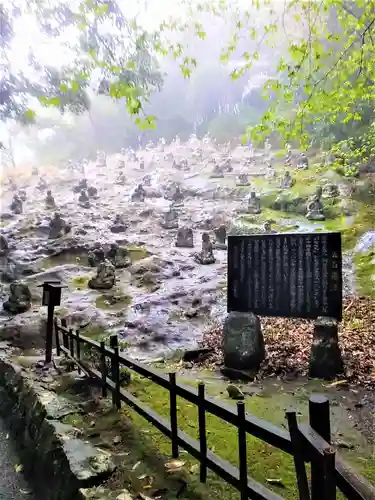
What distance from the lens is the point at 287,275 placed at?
24.1ft

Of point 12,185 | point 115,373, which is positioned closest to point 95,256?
point 115,373

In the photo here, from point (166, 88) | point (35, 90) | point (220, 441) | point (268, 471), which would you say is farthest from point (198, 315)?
point (166, 88)

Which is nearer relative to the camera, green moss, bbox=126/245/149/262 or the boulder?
the boulder

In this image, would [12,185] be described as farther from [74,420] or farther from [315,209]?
[74,420]

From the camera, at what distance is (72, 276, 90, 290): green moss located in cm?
1504

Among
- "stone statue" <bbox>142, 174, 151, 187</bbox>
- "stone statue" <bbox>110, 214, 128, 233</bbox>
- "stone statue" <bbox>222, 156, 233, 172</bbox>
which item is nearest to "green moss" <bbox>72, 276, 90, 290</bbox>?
"stone statue" <bbox>110, 214, 128, 233</bbox>

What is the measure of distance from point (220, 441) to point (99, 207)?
21356mm

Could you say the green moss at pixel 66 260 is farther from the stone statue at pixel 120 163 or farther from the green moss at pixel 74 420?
the stone statue at pixel 120 163

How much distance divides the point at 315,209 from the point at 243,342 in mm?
13569

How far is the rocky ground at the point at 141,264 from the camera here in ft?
36.8

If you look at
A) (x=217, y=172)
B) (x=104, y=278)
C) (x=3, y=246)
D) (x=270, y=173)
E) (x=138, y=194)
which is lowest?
(x=104, y=278)

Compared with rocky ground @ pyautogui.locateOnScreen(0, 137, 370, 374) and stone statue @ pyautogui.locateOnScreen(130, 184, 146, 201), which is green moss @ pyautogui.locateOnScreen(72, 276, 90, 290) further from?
stone statue @ pyautogui.locateOnScreen(130, 184, 146, 201)

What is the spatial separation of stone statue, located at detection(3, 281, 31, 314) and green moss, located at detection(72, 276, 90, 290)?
6.38 ft

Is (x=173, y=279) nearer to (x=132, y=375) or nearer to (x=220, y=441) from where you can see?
(x=132, y=375)
